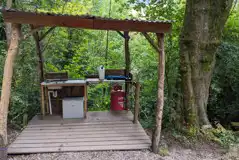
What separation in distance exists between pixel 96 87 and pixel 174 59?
2973 mm

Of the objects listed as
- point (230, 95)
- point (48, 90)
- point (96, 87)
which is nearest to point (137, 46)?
point (96, 87)

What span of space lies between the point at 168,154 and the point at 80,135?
62.4 inches

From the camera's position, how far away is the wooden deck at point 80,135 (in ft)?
10.6

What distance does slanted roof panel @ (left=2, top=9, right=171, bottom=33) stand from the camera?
2.77m

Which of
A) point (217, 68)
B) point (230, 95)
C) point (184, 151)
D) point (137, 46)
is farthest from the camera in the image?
point (137, 46)

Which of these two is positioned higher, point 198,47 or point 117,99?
point 198,47

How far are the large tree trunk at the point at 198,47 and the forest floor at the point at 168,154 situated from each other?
47 cm

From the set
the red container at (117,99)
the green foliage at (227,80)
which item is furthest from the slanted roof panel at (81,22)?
the green foliage at (227,80)

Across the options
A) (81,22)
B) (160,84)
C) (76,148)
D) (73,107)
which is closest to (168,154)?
(160,84)

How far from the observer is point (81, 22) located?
9.66ft

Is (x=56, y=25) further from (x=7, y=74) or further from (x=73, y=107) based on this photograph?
(x=73, y=107)

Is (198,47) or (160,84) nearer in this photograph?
(160,84)

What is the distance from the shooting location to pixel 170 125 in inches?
166

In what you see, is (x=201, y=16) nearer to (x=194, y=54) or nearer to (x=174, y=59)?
(x=194, y=54)
